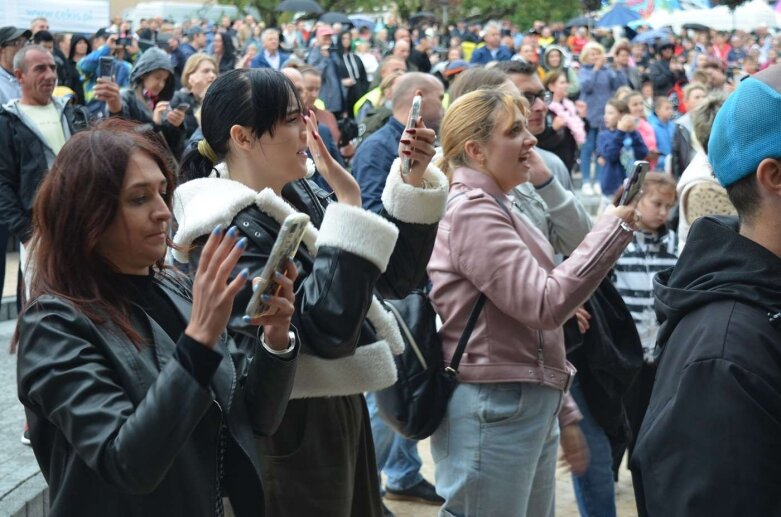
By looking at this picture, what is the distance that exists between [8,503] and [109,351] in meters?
2.21

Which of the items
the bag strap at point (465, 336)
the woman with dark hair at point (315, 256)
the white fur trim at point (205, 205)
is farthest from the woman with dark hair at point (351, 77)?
the white fur trim at point (205, 205)

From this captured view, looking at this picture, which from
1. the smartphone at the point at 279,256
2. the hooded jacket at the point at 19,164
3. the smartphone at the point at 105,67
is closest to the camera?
the smartphone at the point at 279,256

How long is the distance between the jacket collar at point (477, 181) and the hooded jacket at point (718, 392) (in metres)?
1.64

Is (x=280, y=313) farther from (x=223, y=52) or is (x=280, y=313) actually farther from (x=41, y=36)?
(x=223, y=52)

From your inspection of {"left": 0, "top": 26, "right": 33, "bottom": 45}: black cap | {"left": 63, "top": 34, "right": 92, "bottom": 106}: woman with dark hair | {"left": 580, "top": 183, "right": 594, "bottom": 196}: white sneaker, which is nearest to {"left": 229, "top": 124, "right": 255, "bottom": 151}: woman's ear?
{"left": 0, "top": 26, "right": 33, "bottom": 45}: black cap

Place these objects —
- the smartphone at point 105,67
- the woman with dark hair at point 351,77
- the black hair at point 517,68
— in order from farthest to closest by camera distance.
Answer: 1. the woman with dark hair at point 351,77
2. the smartphone at point 105,67
3. the black hair at point 517,68

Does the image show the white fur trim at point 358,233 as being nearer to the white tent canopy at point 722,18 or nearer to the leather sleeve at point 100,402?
the leather sleeve at point 100,402

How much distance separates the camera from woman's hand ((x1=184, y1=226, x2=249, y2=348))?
2.04 m

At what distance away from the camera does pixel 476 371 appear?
3.42 m

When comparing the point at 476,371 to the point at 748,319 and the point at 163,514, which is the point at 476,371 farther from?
the point at 748,319

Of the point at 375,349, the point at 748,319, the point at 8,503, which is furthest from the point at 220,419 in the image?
the point at 8,503

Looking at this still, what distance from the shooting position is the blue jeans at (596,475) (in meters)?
4.45

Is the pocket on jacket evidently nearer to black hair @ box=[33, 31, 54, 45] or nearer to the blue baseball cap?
the blue baseball cap

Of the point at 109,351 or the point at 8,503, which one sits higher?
the point at 109,351
